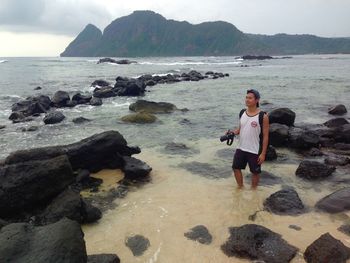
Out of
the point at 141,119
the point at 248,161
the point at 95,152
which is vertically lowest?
the point at 141,119

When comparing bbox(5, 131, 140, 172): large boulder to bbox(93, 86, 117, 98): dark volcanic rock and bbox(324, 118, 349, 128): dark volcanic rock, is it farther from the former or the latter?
bbox(93, 86, 117, 98): dark volcanic rock

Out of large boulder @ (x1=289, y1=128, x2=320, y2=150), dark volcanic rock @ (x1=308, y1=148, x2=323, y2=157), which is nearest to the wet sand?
dark volcanic rock @ (x1=308, y1=148, x2=323, y2=157)

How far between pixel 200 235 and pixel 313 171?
404 cm

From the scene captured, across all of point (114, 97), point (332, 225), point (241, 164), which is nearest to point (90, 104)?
point (114, 97)

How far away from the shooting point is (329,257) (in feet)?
16.8

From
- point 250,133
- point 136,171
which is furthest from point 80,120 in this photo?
point 250,133

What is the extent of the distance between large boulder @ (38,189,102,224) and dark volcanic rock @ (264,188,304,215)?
3213 millimetres

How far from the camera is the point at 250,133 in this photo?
7.45 metres

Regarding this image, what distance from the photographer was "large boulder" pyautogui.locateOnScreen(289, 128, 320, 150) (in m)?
11.5

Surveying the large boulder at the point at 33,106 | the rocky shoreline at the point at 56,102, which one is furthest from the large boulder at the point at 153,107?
the large boulder at the point at 33,106

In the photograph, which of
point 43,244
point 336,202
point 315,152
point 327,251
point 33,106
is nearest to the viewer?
point 43,244

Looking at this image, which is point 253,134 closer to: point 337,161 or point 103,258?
point 103,258

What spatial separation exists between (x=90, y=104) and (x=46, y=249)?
1973cm

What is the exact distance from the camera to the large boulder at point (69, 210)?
6383 mm
